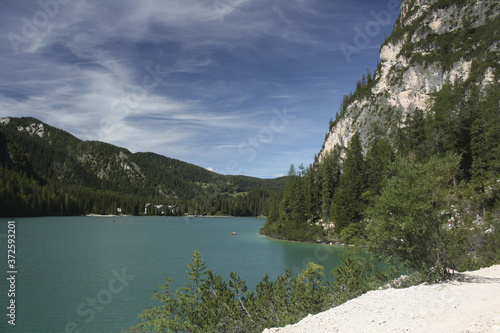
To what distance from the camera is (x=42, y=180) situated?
160m

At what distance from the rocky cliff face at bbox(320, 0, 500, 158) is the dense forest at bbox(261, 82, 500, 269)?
35.3 ft

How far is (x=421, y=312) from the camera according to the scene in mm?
10188

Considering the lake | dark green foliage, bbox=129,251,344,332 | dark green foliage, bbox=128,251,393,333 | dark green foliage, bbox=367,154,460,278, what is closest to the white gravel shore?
dark green foliage, bbox=367,154,460,278

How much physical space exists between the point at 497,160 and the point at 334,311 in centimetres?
3729

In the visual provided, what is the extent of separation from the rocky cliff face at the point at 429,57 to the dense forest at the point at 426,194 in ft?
35.3

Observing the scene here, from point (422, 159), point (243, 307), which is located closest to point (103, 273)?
point (243, 307)

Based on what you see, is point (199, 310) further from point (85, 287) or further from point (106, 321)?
point (85, 287)

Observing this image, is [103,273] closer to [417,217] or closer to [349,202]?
[417,217]

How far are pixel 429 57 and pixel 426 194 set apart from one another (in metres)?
105

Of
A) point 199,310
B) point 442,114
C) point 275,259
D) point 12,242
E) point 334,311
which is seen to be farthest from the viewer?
point 442,114

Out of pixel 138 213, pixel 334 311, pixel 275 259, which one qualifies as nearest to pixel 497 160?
pixel 275 259

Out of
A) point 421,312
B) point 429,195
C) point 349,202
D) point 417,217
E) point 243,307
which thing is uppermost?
point 429,195

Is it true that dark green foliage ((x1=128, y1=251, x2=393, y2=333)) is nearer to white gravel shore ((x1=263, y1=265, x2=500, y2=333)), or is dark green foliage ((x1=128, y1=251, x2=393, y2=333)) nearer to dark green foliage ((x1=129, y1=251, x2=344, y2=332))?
dark green foliage ((x1=129, y1=251, x2=344, y2=332))

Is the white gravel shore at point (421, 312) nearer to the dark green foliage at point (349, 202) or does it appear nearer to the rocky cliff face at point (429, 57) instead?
the dark green foliage at point (349, 202)
